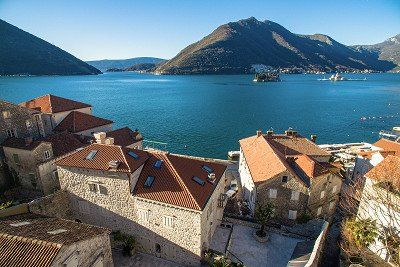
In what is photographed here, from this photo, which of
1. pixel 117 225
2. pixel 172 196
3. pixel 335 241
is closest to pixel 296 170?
pixel 335 241

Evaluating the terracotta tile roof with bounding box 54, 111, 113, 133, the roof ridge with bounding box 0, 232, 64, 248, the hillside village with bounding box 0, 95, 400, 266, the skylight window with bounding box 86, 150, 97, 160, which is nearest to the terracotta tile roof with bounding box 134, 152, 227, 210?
the hillside village with bounding box 0, 95, 400, 266

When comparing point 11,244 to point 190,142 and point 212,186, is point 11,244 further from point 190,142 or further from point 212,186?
point 190,142

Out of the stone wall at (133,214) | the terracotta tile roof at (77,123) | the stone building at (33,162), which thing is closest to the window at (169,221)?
the stone wall at (133,214)

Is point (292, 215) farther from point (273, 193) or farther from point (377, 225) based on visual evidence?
point (377, 225)

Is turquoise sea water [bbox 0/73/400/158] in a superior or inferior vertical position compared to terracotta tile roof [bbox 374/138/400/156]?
inferior

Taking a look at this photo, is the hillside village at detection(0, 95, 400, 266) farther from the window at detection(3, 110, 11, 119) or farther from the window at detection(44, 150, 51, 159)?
the window at detection(3, 110, 11, 119)

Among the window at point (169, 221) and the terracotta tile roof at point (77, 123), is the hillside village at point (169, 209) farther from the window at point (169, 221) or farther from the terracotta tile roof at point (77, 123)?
the terracotta tile roof at point (77, 123)
